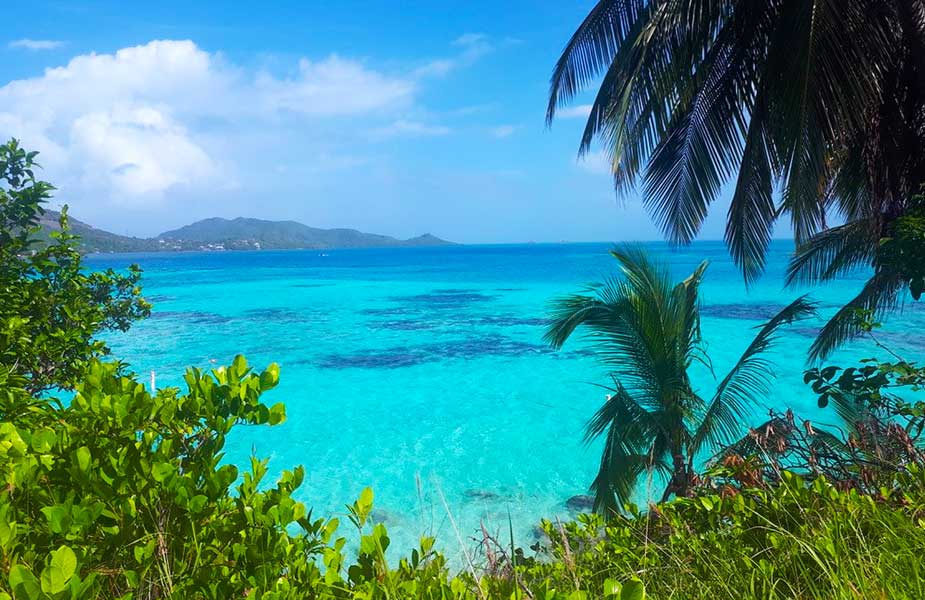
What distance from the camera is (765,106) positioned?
5.02m

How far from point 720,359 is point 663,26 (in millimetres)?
13407

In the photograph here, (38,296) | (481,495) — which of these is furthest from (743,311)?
(38,296)

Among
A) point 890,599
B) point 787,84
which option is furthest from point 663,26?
point 890,599

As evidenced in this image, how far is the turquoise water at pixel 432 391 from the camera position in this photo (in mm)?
9008

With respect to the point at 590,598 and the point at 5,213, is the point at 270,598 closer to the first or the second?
the point at 590,598

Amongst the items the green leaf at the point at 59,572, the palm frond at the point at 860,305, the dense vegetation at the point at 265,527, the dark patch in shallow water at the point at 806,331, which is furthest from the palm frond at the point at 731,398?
the dark patch in shallow water at the point at 806,331

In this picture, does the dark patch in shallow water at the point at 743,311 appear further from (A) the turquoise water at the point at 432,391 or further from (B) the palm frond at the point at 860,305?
(B) the palm frond at the point at 860,305

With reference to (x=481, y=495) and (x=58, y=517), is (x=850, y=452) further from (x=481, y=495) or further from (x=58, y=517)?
(x=481, y=495)

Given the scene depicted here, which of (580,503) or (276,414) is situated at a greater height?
(276,414)

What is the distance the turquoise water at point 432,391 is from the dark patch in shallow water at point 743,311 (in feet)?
0.33

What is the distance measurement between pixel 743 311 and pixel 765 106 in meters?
23.1

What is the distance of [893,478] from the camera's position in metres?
2.26

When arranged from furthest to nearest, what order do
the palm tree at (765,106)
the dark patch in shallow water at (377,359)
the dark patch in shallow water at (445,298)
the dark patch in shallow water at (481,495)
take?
the dark patch in shallow water at (445,298), the dark patch in shallow water at (377,359), the dark patch in shallow water at (481,495), the palm tree at (765,106)

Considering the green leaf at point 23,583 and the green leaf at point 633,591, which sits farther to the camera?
the green leaf at point 633,591
